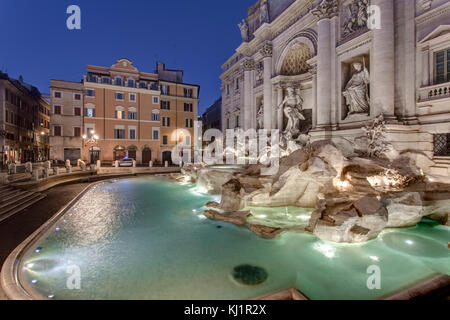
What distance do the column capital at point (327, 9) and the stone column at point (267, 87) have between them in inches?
234

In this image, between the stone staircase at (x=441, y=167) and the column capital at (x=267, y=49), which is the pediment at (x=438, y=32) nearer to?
the stone staircase at (x=441, y=167)

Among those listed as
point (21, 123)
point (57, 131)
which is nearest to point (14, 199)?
point (57, 131)

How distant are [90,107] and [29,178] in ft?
63.2

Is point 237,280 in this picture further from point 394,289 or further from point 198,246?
point 394,289

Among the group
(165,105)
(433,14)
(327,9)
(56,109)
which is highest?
(327,9)

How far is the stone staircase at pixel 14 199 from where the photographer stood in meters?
8.16

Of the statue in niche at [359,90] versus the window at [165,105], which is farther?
the window at [165,105]

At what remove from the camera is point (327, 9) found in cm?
1373

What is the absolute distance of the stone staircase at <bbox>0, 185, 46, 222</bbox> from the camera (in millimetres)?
8156

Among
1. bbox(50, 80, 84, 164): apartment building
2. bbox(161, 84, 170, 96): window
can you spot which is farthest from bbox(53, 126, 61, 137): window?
bbox(161, 84, 170, 96): window

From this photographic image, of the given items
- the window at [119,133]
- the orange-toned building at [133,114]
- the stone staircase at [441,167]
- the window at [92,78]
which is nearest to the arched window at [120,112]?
the orange-toned building at [133,114]

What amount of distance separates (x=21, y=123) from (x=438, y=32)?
43.7 metres

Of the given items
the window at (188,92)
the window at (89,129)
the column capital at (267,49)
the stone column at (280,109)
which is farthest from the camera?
the window at (188,92)

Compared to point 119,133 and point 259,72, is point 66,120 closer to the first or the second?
point 119,133
